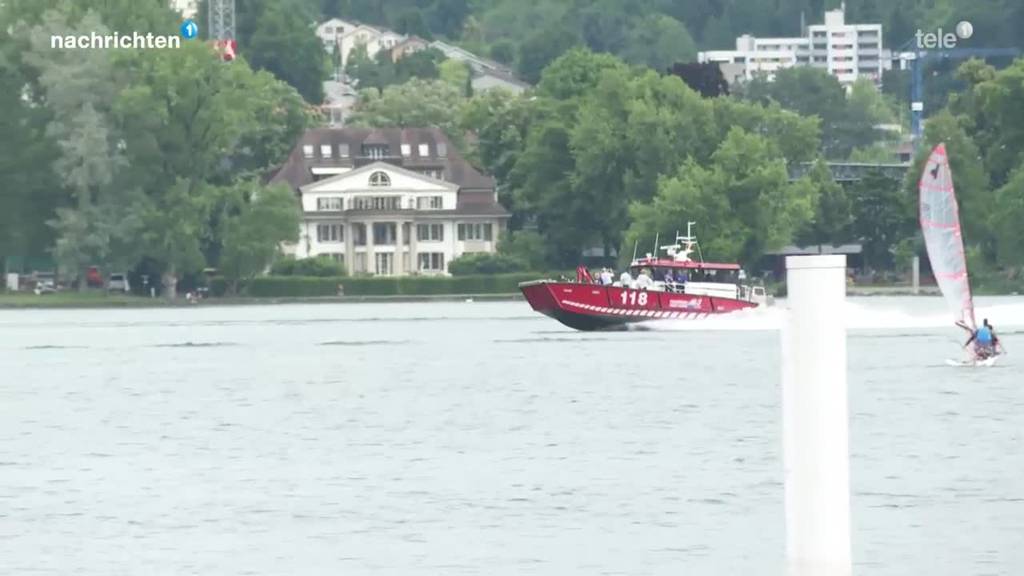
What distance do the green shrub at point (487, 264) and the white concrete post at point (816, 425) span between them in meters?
141

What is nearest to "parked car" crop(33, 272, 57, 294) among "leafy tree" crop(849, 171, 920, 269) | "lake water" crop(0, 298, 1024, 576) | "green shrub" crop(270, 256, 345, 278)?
"green shrub" crop(270, 256, 345, 278)

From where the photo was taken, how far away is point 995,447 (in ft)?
138

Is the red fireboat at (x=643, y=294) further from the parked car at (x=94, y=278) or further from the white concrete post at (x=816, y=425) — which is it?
the white concrete post at (x=816, y=425)

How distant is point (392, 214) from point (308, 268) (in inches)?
894

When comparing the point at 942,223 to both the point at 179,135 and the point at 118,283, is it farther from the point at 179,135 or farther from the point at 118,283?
the point at 118,283

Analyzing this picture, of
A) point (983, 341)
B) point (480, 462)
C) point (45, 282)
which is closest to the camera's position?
point (480, 462)

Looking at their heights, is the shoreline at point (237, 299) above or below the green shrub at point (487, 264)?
below

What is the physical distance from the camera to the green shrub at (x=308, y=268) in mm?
154375

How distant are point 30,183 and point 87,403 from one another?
91478 mm

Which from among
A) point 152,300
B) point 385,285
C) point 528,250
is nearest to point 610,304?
point 152,300

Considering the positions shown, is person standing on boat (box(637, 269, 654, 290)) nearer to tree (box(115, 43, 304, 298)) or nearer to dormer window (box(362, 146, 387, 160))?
tree (box(115, 43, 304, 298))

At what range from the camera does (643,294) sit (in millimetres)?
89562

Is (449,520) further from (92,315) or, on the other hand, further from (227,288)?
(227,288)

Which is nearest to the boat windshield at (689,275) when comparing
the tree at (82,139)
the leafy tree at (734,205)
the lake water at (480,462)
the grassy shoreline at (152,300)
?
the lake water at (480,462)
